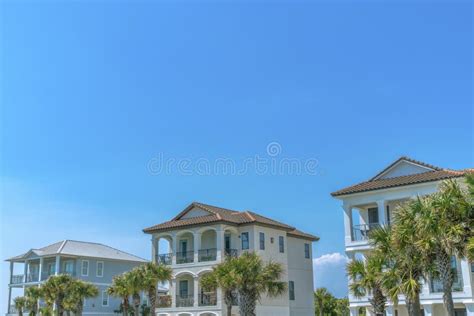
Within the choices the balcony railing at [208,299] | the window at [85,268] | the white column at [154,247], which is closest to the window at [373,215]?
the balcony railing at [208,299]

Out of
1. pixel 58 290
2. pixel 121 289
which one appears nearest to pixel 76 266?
pixel 58 290

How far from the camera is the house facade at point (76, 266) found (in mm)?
62812

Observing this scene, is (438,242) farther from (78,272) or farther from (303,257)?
(78,272)

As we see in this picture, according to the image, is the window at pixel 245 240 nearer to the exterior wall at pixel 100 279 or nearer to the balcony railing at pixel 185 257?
the balcony railing at pixel 185 257

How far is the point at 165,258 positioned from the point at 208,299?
19.6 ft

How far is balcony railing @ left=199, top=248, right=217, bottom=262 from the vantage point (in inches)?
1891

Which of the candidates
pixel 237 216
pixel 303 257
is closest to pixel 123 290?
pixel 237 216

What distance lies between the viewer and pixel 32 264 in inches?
2657

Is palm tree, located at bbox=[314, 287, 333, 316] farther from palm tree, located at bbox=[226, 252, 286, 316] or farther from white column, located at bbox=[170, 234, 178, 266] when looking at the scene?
palm tree, located at bbox=[226, 252, 286, 316]

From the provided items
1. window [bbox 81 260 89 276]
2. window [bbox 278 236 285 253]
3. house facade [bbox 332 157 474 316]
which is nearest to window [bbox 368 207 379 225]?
house facade [bbox 332 157 474 316]

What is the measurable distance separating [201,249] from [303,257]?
10708 millimetres

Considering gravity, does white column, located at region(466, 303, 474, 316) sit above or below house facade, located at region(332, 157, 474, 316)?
below

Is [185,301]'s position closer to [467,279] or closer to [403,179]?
[403,179]

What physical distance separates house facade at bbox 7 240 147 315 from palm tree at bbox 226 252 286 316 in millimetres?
29211
